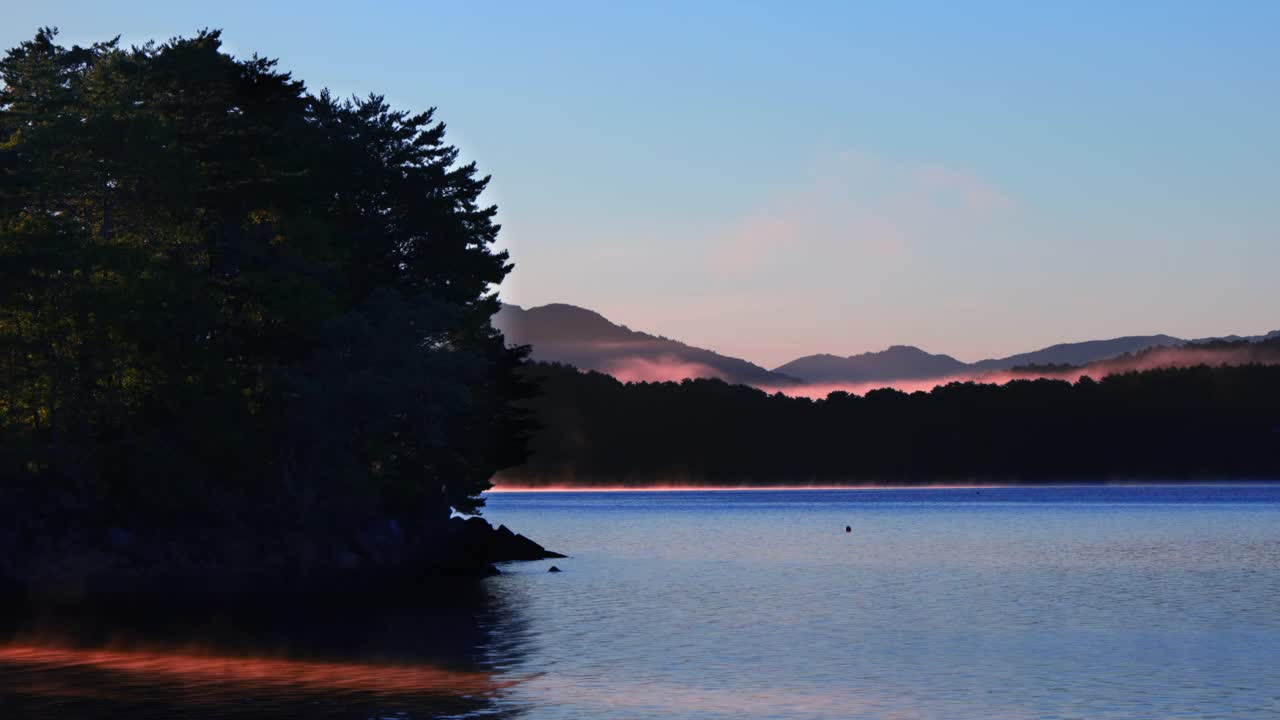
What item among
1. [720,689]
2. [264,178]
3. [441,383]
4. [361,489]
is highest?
[264,178]

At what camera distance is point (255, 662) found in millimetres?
42750

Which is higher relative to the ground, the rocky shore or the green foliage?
the green foliage

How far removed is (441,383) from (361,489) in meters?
6.74

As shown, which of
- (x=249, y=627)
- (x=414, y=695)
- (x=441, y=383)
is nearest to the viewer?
(x=414, y=695)

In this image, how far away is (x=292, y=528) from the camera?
2876 inches

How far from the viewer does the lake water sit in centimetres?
3534

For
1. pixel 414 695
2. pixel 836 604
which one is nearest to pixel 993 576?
pixel 836 604

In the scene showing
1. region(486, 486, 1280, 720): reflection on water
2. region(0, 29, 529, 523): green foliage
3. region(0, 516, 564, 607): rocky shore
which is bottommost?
region(486, 486, 1280, 720): reflection on water

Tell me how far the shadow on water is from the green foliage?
33.4 ft

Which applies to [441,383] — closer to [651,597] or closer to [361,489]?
[361,489]

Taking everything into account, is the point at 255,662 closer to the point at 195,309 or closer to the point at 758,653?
the point at 758,653

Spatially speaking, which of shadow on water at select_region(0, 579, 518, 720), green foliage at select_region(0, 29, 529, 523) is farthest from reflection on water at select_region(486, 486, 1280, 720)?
green foliage at select_region(0, 29, 529, 523)

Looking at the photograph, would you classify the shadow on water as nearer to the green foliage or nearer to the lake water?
the lake water

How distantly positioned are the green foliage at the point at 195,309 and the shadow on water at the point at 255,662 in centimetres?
1019
